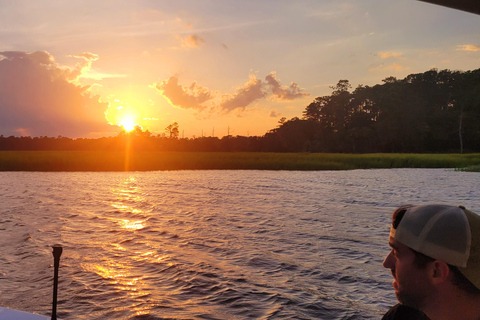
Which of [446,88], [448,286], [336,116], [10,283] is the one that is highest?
[446,88]

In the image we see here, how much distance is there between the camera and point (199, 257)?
7.46 metres

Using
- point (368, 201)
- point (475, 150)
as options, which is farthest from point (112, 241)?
point (475, 150)

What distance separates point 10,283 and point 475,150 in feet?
226

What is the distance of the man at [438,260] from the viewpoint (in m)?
1.18

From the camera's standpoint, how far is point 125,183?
22234mm

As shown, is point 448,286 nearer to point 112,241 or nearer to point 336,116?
point 112,241

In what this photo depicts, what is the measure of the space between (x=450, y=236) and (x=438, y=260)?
82 millimetres

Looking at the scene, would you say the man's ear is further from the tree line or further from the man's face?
the tree line

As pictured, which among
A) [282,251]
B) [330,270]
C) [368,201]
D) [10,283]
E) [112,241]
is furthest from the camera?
[368,201]

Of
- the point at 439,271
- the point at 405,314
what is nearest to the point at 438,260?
the point at 439,271

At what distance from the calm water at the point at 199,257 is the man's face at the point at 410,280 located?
12.7ft

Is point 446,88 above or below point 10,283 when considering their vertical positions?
above

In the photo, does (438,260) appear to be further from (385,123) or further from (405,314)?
(385,123)

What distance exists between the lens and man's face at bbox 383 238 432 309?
4.17 ft
